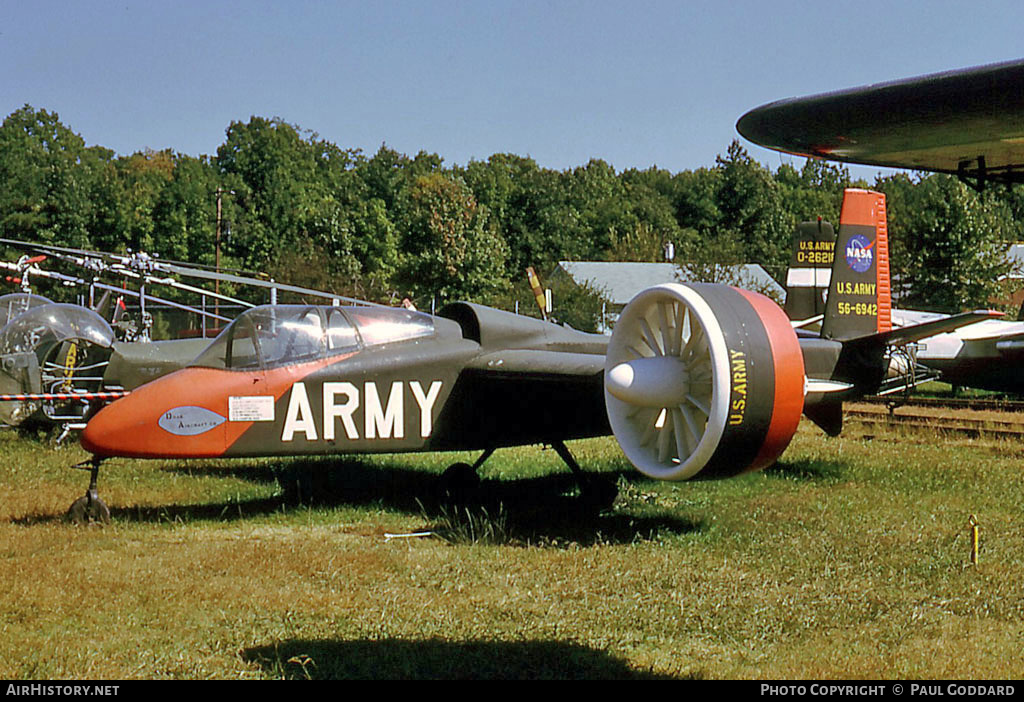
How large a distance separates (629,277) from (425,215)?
16691 mm

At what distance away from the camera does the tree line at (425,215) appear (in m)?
45.9

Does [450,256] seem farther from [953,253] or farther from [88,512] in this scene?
[88,512]

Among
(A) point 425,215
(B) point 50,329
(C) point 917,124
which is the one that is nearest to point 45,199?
(A) point 425,215

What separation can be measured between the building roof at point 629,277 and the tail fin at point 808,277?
3629 centimetres

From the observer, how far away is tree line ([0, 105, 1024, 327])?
4594 centimetres

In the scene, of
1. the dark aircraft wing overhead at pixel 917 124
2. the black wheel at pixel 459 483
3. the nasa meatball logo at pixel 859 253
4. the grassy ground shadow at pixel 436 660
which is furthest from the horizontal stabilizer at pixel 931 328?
the dark aircraft wing overhead at pixel 917 124

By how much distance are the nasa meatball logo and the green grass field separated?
413 centimetres

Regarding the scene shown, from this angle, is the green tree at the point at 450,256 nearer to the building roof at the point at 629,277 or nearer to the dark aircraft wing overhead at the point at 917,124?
the building roof at the point at 629,277

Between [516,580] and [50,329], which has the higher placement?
[50,329]

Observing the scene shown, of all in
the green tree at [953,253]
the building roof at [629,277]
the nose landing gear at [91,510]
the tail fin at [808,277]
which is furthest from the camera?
the building roof at [629,277]

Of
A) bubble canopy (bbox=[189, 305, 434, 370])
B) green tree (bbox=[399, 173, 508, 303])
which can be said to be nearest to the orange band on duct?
bubble canopy (bbox=[189, 305, 434, 370])

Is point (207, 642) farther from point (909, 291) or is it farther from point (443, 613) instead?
point (909, 291)

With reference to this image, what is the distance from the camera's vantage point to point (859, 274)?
1366 centimetres

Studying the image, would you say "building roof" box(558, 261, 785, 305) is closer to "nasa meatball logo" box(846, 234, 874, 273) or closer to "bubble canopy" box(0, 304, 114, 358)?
"nasa meatball logo" box(846, 234, 874, 273)
